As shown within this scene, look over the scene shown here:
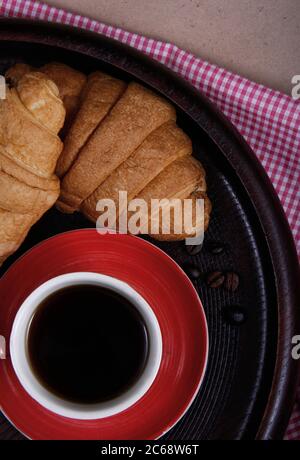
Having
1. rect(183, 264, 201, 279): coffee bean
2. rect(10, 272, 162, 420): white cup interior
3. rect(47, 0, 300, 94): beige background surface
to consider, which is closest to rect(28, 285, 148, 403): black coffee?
rect(10, 272, 162, 420): white cup interior

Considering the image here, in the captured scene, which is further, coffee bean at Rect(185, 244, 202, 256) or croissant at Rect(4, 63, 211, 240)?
coffee bean at Rect(185, 244, 202, 256)

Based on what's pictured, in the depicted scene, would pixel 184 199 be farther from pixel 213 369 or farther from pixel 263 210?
pixel 213 369

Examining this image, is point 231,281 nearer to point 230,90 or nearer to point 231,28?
point 230,90

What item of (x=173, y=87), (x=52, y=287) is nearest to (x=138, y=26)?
(x=173, y=87)

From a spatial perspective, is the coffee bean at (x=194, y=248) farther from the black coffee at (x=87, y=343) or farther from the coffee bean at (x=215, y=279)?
the black coffee at (x=87, y=343)

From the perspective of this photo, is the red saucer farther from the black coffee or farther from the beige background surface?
the beige background surface

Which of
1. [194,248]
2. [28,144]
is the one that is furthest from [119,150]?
[194,248]
